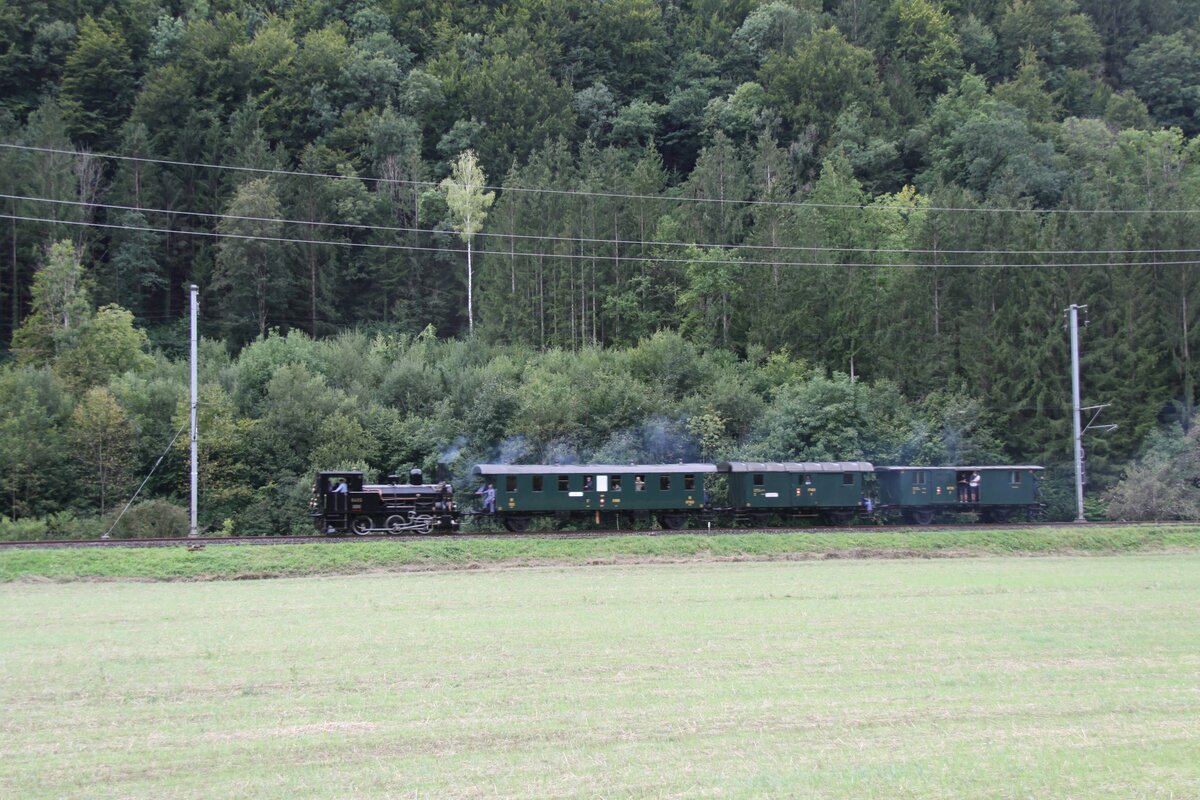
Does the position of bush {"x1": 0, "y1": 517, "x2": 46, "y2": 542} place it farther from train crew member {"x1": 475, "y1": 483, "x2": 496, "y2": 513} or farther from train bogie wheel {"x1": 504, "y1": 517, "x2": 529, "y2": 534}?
train bogie wheel {"x1": 504, "y1": 517, "x2": 529, "y2": 534}

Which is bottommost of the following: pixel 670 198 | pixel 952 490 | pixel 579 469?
pixel 952 490

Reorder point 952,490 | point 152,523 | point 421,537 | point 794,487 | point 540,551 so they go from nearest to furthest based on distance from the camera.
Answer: point 540,551
point 421,537
point 152,523
point 794,487
point 952,490

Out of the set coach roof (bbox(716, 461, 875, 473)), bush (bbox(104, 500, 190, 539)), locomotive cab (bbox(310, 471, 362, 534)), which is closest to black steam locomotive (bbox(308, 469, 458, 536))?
locomotive cab (bbox(310, 471, 362, 534))

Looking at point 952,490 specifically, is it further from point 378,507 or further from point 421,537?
point 378,507

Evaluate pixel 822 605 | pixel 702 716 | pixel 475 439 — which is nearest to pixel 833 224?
pixel 475 439

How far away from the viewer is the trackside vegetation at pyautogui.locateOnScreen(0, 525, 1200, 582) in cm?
3059

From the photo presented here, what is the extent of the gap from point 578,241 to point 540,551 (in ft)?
134

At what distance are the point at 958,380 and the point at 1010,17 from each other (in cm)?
6692

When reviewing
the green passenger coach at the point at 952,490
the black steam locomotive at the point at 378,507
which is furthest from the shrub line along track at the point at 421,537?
the green passenger coach at the point at 952,490

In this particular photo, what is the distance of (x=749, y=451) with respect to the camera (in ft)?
171

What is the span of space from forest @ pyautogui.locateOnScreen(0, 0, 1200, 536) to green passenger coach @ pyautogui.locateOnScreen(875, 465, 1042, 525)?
6.42m

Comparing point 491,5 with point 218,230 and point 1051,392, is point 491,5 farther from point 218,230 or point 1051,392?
point 1051,392

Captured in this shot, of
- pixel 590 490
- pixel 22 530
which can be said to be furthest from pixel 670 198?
pixel 22 530

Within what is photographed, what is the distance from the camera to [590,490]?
40.6 metres
